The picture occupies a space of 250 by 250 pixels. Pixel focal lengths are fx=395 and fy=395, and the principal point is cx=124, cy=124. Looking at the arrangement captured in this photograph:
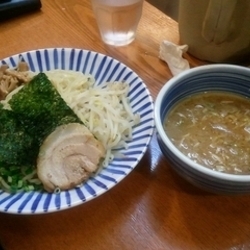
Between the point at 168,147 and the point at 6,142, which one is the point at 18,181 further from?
the point at 168,147

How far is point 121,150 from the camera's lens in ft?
2.52

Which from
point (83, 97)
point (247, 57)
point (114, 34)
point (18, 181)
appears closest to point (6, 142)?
point (18, 181)

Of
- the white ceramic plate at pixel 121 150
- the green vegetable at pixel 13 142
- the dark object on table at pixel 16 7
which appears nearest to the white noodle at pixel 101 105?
the white ceramic plate at pixel 121 150

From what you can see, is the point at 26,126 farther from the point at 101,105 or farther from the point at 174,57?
the point at 174,57

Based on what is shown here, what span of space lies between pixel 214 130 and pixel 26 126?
1.15 ft

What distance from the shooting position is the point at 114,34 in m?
1.06

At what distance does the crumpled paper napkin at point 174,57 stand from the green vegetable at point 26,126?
0.32 metres

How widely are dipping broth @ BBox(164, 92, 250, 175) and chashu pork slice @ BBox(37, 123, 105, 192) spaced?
0.14 metres

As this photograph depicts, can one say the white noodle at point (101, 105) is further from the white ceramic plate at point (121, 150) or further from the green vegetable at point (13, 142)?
the green vegetable at point (13, 142)

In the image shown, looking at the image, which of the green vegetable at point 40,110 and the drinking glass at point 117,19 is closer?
the green vegetable at point 40,110

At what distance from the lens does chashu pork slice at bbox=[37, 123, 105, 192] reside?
69 centimetres

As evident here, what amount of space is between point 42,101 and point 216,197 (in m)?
0.37

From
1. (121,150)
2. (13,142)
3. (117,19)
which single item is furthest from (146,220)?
(117,19)

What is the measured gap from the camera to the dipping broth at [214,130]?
0.67m
